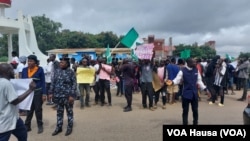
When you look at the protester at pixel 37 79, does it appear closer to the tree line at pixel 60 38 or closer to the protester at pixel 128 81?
the protester at pixel 128 81

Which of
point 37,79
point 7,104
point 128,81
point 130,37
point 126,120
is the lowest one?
point 126,120

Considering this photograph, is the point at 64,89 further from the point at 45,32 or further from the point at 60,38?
the point at 45,32

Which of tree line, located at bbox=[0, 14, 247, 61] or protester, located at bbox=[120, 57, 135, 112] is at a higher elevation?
tree line, located at bbox=[0, 14, 247, 61]

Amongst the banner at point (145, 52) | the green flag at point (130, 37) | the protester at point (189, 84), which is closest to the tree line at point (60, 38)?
the green flag at point (130, 37)

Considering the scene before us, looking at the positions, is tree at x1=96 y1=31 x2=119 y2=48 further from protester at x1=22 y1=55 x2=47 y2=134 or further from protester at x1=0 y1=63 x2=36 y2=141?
protester at x1=0 y1=63 x2=36 y2=141

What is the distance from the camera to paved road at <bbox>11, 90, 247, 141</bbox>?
7270mm

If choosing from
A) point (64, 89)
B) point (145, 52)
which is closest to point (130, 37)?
point (145, 52)

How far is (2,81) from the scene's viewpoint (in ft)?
14.4

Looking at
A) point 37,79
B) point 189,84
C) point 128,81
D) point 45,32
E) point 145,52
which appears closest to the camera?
point 37,79

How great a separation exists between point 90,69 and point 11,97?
6.75 metres

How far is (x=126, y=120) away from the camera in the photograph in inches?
353

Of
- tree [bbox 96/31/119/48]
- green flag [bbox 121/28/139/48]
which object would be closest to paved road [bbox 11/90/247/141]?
green flag [bbox 121/28/139/48]

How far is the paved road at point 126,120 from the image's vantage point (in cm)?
727

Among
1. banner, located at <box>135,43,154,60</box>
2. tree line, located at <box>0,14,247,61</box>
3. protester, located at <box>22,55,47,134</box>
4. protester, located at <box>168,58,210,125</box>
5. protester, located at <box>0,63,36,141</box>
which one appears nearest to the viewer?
protester, located at <box>0,63,36,141</box>
